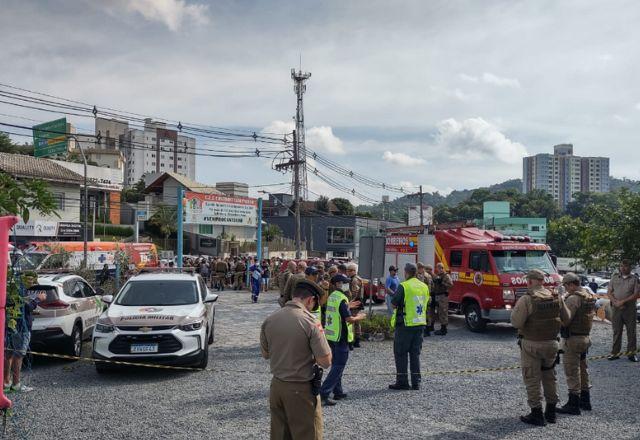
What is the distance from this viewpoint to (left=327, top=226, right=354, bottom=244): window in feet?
219

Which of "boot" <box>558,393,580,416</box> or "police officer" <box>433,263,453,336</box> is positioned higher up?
"police officer" <box>433,263,453,336</box>

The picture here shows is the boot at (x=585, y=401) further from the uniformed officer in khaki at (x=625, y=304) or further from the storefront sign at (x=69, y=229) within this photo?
the storefront sign at (x=69, y=229)

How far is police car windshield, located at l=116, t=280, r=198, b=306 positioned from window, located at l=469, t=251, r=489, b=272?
756cm

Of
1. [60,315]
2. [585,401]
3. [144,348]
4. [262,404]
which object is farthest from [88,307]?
[585,401]

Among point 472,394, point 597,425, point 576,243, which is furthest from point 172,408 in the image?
point 576,243

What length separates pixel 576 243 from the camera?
1231 cm

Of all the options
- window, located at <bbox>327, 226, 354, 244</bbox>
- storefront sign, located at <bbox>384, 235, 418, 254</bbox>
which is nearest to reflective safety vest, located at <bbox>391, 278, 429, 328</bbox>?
storefront sign, located at <bbox>384, 235, 418, 254</bbox>

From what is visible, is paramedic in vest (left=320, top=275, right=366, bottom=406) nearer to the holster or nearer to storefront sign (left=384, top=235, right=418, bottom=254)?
the holster

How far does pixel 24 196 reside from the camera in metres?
4.61

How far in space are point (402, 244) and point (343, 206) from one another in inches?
2649

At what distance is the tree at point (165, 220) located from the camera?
177 feet

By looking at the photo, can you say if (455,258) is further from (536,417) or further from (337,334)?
(536,417)


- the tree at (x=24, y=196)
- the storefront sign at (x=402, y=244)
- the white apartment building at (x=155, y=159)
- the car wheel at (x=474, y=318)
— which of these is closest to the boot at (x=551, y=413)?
the tree at (x=24, y=196)

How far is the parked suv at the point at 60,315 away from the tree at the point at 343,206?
73.1 m
